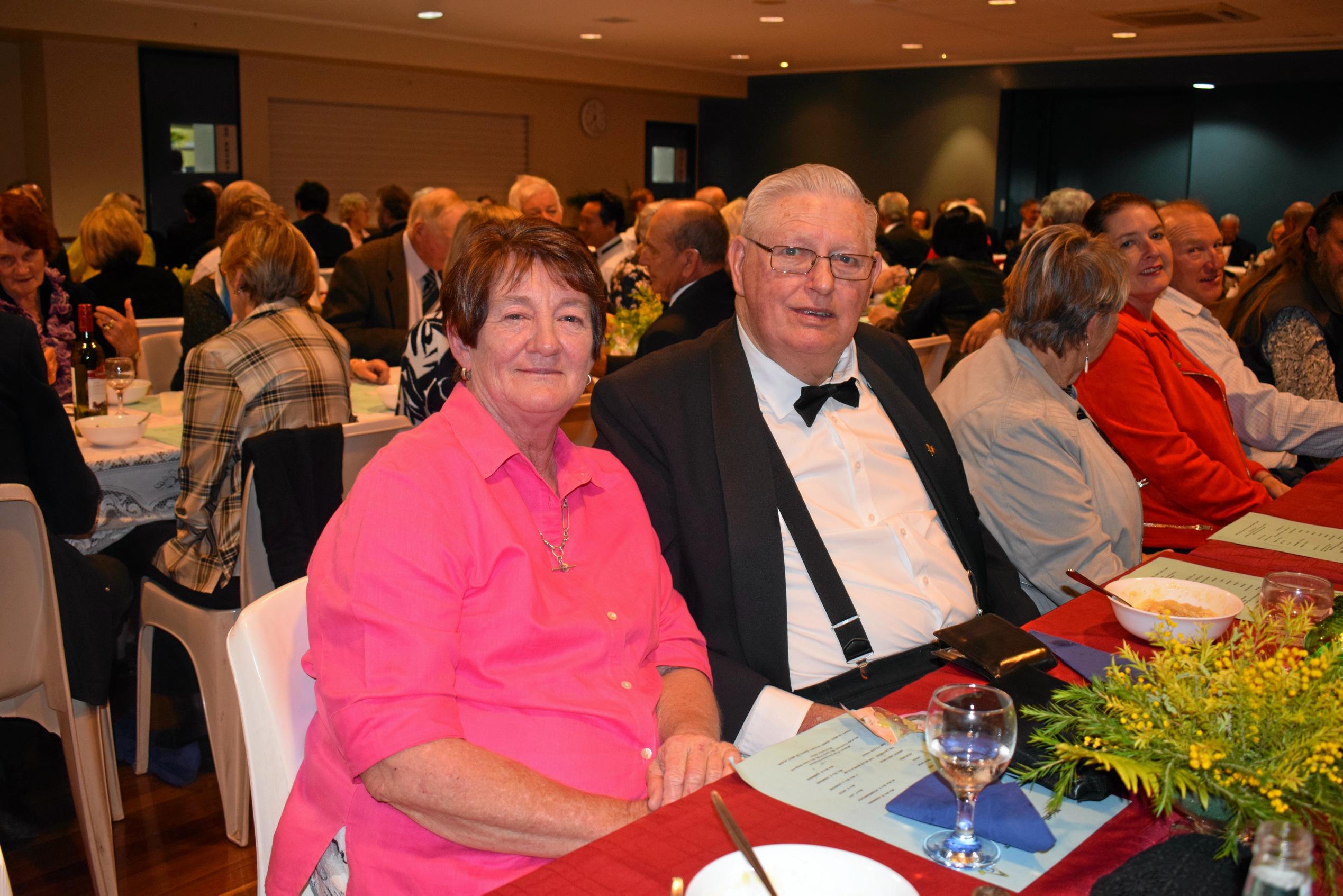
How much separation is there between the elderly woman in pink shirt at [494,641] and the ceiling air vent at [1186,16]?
10.5 m

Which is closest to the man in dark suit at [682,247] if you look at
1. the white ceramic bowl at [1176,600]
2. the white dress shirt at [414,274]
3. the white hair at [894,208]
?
the white dress shirt at [414,274]

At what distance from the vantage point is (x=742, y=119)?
17.9 meters

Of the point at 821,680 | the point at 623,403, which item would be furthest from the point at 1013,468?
the point at 623,403

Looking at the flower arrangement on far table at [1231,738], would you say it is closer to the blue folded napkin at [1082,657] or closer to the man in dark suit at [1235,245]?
the blue folded napkin at [1082,657]

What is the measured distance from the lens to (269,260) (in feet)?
9.86

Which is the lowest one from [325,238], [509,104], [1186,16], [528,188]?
[325,238]

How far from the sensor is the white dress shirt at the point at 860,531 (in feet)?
6.30

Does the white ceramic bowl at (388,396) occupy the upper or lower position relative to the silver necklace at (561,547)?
lower

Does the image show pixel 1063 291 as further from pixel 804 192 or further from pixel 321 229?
pixel 321 229

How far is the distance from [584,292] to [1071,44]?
13.4 metres

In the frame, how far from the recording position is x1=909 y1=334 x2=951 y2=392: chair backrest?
14.0 feet

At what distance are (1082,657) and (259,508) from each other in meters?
1.91

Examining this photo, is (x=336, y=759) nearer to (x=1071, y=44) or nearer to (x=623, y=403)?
(x=623, y=403)

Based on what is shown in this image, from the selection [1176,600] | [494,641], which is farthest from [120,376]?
[1176,600]
